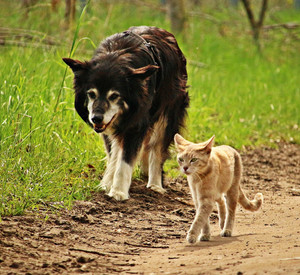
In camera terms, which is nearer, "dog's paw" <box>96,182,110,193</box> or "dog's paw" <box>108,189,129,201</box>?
"dog's paw" <box>108,189,129,201</box>

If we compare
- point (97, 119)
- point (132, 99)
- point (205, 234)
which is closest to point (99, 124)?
point (97, 119)

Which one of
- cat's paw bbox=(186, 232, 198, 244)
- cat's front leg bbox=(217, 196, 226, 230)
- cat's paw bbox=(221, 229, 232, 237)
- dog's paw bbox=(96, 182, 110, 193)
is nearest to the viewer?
cat's paw bbox=(186, 232, 198, 244)

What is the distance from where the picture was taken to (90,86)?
220 inches

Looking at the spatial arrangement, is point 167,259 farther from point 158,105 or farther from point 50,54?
point 50,54

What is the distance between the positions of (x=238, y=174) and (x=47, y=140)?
212 cm

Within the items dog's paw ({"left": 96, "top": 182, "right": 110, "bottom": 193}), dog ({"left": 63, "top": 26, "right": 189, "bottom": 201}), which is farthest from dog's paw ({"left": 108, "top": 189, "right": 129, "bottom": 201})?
dog's paw ({"left": 96, "top": 182, "right": 110, "bottom": 193})

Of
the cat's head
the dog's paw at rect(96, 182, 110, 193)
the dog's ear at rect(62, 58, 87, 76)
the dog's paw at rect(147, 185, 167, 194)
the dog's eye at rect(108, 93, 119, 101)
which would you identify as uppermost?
the dog's ear at rect(62, 58, 87, 76)

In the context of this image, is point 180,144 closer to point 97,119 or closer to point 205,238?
point 205,238

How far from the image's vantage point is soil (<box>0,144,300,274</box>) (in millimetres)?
3604

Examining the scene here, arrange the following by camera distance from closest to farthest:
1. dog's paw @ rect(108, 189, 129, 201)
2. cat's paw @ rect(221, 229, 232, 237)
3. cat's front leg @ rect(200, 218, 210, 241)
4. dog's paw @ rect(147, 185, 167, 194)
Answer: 1. cat's front leg @ rect(200, 218, 210, 241)
2. cat's paw @ rect(221, 229, 232, 237)
3. dog's paw @ rect(108, 189, 129, 201)
4. dog's paw @ rect(147, 185, 167, 194)

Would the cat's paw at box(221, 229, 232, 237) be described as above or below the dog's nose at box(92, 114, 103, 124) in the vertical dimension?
below

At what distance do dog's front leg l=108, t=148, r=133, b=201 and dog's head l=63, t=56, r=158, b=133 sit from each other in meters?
0.35

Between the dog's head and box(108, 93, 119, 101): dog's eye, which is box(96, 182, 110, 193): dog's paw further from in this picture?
box(108, 93, 119, 101): dog's eye

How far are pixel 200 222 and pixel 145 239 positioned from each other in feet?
1.61
